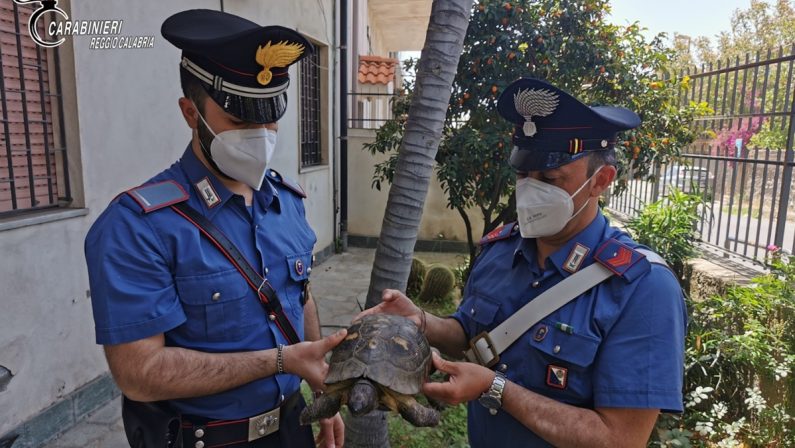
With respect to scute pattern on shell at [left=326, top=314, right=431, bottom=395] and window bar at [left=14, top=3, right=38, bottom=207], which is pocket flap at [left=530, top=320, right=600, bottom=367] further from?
window bar at [left=14, top=3, right=38, bottom=207]

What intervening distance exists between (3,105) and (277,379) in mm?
2802

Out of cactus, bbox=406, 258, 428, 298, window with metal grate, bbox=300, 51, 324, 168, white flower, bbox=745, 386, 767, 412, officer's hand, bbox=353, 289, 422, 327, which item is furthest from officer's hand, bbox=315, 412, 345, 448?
window with metal grate, bbox=300, 51, 324, 168

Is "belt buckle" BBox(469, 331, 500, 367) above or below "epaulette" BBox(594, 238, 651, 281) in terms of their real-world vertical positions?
below

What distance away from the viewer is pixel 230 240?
→ 1.88m

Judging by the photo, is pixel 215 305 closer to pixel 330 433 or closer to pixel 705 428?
pixel 330 433

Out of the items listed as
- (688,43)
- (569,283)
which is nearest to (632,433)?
(569,283)

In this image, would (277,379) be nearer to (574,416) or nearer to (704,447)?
(574,416)

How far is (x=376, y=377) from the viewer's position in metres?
1.86

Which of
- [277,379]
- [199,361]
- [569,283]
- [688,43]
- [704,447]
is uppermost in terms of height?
[688,43]

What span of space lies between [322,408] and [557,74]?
5.24 m

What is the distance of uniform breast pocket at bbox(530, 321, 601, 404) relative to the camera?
1.67 m

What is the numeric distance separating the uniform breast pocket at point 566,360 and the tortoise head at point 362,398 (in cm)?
58

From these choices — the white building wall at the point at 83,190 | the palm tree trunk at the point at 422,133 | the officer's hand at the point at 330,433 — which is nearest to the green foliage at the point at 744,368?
the palm tree trunk at the point at 422,133

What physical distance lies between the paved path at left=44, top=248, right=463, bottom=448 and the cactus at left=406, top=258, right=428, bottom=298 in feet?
2.21
